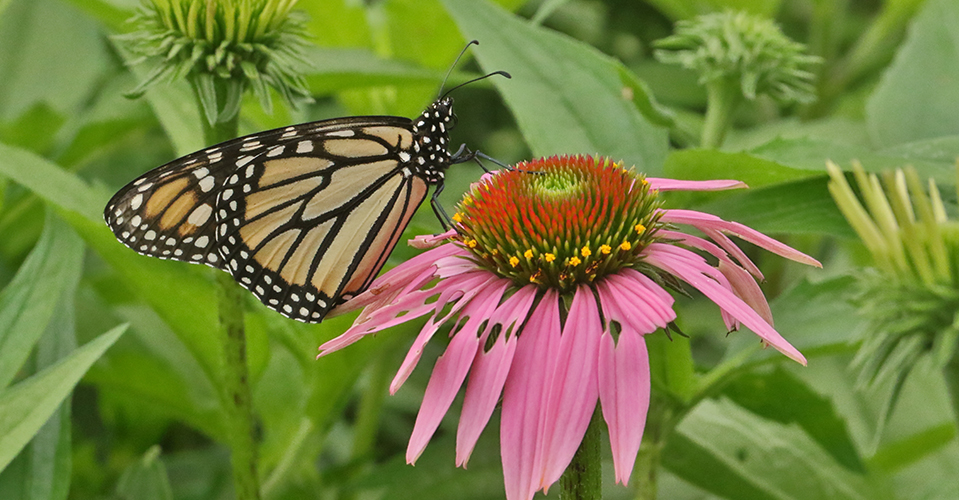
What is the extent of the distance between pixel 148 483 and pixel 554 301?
0.69 metres

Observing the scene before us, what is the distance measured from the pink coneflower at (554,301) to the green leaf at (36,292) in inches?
16.9

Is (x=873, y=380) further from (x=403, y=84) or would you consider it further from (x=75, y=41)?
(x=75, y=41)

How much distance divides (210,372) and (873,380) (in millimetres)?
941

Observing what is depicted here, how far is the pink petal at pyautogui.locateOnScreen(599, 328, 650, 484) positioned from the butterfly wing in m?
0.44

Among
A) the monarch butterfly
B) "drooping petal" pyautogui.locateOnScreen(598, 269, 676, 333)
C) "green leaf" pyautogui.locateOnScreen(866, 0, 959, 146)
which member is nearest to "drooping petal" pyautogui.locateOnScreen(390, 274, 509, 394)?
"drooping petal" pyautogui.locateOnScreen(598, 269, 676, 333)

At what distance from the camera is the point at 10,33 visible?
226 centimetres

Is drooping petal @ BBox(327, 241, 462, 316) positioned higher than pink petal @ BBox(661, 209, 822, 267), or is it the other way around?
pink petal @ BBox(661, 209, 822, 267)

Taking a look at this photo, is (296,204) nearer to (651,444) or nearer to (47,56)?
(651,444)

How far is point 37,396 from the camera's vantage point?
1.05 metres

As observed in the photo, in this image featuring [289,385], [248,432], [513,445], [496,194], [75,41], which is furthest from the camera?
[75,41]

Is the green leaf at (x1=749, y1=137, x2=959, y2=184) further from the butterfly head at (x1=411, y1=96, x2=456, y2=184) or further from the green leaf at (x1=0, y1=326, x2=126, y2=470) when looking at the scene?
the green leaf at (x1=0, y1=326, x2=126, y2=470)

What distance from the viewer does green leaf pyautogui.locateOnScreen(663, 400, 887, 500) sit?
133cm

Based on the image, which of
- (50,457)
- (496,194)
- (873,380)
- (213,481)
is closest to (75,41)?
(213,481)


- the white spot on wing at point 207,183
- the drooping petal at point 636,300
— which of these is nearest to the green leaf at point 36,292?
the white spot on wing at point 207,183
